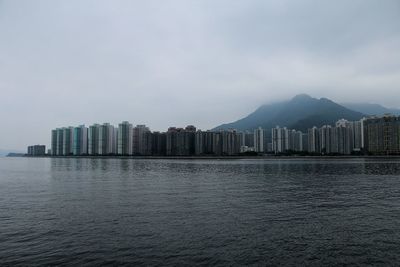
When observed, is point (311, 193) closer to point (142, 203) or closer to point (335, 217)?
point (335, 217)

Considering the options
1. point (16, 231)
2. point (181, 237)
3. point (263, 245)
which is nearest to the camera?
point (263, 245)

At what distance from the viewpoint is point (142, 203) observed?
33156 millimetres

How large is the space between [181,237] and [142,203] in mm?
13749

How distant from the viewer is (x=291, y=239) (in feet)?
65.2

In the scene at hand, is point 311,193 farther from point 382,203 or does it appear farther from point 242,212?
point 242,212

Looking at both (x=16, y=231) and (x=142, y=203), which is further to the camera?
(x=142, y=203)

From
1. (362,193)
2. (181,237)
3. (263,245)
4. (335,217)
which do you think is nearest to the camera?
(263,245)

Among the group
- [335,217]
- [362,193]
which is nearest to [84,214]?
[335,217]

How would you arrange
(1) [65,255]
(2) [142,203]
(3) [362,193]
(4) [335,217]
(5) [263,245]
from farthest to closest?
(3) [362,193] → (2) [142,203] → (4) [335,217] → (5) [263,245] → (1) [65,255]

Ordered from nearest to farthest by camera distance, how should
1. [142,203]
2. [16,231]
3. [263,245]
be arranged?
[263,245] → [16,231] → [142,203]

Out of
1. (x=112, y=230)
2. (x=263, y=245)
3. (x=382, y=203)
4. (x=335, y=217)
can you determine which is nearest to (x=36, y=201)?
(x=112, y=230)

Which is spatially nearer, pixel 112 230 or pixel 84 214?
pixel 112 230

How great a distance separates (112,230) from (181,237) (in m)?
5.07

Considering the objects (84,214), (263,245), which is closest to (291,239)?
(263,245)
